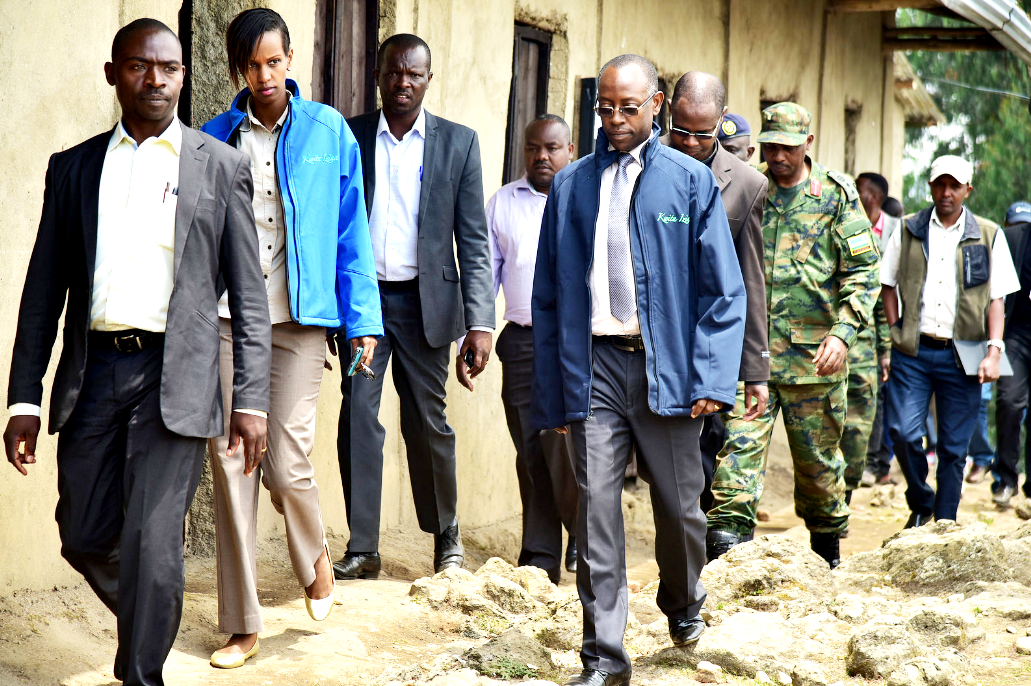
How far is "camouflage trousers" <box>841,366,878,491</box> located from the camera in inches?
304

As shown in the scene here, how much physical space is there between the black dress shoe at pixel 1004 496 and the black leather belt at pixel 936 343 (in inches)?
103

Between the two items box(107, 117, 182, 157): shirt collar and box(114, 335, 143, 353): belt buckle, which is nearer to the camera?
box(114, 335, 143, 353): belt buckle

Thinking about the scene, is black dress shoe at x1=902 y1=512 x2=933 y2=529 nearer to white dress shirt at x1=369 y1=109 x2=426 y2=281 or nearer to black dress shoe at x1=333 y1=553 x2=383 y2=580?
black dress shoe at x1=333 y1=553 x2=383 y2=580

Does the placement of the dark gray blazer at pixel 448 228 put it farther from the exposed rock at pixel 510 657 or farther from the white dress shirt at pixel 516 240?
the exposed rock at pixel 510 657

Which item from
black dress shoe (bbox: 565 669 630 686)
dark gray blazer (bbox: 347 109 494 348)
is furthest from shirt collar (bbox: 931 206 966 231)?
black dress shoe (bbox: 565 669 630 686)

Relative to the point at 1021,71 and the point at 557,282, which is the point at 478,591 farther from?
the point at 1021,71

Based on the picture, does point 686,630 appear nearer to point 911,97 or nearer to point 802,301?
point 802,301

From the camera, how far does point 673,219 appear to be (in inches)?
166

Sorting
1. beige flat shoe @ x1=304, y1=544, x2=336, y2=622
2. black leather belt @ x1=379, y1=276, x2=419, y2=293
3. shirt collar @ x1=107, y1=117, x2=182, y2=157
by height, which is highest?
shirt collar @ x1=107, y1=117, x2=182, y2=157

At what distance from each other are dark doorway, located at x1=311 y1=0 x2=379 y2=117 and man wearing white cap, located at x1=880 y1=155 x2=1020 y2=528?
3491 mm

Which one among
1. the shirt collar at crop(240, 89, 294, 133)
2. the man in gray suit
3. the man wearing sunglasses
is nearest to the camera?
the man in gray suit

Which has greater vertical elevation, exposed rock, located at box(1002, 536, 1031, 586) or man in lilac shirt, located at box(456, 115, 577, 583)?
man in lilac shirt, located at box(456, 115, 577, 583)

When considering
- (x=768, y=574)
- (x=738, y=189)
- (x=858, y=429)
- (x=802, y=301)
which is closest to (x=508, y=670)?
(x=768, y=574)

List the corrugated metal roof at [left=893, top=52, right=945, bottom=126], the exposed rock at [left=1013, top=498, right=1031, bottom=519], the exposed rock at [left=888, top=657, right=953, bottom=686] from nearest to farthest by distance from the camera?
the exposed rock at [left=888, top=657, right=953, bottom=686] < the exposed rock at [left=1013, top=498, right=1031, bottom=519] < the corrugated metal roof at [left=893, top=52, right=945, bottom=126]
